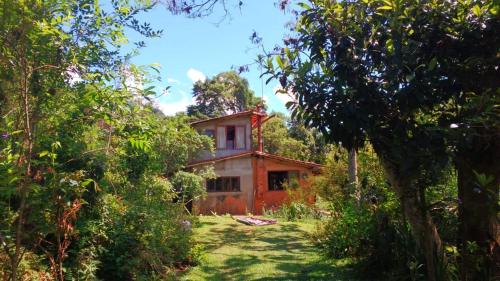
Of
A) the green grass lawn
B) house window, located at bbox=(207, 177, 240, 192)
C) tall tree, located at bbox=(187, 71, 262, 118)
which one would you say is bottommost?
the green grass lawn

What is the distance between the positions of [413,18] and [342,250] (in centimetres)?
577

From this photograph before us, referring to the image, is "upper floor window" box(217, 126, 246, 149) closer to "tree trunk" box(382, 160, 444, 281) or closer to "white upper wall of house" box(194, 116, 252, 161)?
"white upper wall of house" box(194, 116, 252, 161)

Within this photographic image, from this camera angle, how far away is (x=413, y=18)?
4969mm

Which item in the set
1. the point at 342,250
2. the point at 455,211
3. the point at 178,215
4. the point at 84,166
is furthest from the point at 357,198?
the point at 84,166

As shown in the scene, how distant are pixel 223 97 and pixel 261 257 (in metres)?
46.7

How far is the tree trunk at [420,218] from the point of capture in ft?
17.9

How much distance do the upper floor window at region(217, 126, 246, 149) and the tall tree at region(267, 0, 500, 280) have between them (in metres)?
24.0

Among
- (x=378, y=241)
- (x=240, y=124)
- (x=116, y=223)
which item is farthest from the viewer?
(x=240, y=124)

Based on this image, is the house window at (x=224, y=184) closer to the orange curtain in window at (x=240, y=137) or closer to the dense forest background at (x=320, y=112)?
the orange curtain in window at (x=240, y=137)

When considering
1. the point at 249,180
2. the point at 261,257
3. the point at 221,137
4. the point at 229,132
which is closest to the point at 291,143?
the point at 229,132

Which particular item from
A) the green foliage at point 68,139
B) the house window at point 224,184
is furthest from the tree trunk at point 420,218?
the house window at point 224,184

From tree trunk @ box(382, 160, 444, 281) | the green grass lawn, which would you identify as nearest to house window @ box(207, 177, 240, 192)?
the green grass lawn

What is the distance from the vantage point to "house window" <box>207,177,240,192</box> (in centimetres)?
2548

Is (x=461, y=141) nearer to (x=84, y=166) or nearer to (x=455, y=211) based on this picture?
(x=455, y=211)
